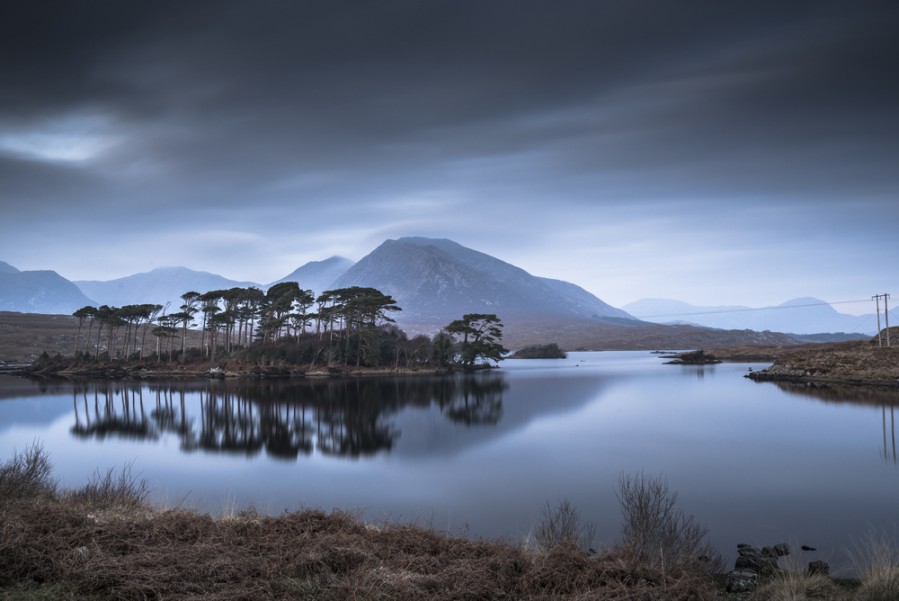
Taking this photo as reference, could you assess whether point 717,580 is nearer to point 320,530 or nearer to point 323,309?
point 320,530

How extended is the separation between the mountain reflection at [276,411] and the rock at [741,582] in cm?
1478

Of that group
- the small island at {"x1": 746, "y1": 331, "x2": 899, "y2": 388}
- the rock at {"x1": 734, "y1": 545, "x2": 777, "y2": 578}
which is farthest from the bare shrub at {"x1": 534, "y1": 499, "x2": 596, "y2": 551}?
the small island at {"x1": 746, "y1": 331, "x2": 899, "y2": 388}

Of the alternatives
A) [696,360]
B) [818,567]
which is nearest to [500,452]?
[818,567]

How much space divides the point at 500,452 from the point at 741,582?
1302 cm

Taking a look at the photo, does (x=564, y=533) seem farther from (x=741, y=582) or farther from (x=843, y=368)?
(x=843, y=368)

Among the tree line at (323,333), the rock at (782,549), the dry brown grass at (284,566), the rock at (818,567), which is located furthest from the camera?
the tree line at (323,333)

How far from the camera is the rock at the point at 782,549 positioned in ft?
31.0

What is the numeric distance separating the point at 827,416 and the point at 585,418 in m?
11.7

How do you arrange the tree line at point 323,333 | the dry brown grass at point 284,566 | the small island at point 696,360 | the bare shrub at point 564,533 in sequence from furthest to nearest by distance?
the small island at point 696,360 < the tree line at point 323,333 < the bare shrub at point 564,533 < the dry brown grass at point 284,566

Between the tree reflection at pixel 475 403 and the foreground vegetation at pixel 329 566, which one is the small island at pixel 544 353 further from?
the foreground vegetation at pixel 329 566

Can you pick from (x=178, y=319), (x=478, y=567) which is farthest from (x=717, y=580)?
(x=178, y=319)

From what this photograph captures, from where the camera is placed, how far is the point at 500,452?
2033 centimetres

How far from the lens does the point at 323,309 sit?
66.2 metres

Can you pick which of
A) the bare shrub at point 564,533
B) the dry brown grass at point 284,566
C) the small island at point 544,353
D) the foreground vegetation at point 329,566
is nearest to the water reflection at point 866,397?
the bare shrub at point 564,533
